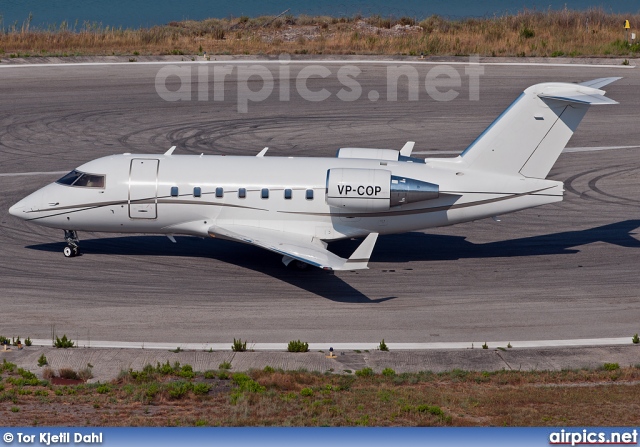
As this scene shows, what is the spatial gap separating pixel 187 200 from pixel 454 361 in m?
10.1

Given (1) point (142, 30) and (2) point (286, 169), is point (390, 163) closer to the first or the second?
(2) point (286, 169)

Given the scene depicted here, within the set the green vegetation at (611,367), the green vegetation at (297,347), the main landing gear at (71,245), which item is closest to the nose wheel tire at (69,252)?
the main landing gear at (71,245)

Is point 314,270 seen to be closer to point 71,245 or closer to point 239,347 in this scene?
point 239,347

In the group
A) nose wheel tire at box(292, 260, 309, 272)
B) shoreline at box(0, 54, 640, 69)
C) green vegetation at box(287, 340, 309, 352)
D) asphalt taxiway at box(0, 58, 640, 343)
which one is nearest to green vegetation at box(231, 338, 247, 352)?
asphalt taxiway at box(0, 58, 640, 343)

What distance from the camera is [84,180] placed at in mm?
28344

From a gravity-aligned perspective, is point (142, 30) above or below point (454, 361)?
above

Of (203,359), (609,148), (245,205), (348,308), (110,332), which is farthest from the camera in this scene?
(609,148)

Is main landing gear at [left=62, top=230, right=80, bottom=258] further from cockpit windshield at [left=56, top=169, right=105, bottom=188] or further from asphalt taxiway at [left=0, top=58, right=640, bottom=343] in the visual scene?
cockpit windshield at [left=56, top=169, right=105, bottom=188]

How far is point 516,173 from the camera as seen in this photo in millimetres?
27812

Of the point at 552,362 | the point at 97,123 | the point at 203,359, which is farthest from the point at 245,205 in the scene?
the point at 97,123

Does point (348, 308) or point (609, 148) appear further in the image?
point (609, 148)

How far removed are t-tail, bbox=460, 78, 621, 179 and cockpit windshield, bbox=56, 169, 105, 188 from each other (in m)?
11.4

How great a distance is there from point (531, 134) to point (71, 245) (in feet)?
49.1

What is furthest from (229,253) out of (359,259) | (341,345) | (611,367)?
(611,367)
